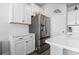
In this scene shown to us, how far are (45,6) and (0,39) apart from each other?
2.76m

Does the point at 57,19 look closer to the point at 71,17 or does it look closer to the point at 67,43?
the point at 71,17

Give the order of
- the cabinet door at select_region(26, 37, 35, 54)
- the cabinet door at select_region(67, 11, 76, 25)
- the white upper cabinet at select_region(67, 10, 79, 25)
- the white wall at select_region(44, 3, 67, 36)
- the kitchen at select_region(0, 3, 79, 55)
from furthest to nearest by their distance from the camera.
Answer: the white wall at select_region(44, 3, 67, 36)
the cabinet door at select_region(67, 11, 76, 25)
the white upper cabinet at select_region(67, 10, 79, 25)
the cabinet door at select_region(26, 37, 35, 54)
the kitchen at select_region(0, 3, 79, 55)

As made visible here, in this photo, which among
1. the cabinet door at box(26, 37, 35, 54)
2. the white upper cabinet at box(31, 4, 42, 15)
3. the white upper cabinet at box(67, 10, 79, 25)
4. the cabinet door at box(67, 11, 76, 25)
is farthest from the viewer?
the cabinet door at box(67, 11, 76, 25)

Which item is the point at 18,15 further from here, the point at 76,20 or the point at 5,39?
the point at 76,20

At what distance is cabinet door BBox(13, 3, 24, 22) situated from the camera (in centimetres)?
210

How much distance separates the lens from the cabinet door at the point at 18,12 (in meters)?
2.10

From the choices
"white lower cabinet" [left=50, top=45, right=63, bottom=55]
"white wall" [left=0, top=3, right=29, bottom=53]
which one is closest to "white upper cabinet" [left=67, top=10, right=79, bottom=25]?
"white wall" [left=0, top=3, right=29, bottom=53]

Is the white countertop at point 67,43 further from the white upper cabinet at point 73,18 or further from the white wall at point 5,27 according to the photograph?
the white upper cabinet at point 73,18

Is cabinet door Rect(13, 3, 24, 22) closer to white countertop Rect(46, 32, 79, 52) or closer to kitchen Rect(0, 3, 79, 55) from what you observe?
kitchen Rect(0, 3, 79, 55)

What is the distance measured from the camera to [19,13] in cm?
225

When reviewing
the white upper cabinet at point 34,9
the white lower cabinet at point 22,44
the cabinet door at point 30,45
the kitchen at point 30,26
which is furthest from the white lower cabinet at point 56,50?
the white upper cabinet at point 34,9

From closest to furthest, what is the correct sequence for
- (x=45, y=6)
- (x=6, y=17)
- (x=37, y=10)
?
1. (x=6, y=17)
2. (x=37, y=10)
3. (x=45, y=6)

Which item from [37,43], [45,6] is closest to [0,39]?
[37,43]

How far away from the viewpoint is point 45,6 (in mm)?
3891
